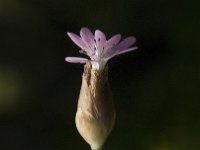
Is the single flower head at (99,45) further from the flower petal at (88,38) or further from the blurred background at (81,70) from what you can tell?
the blurred background at (81,70)

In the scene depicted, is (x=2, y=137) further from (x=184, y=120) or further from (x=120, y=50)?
(x=120, y=50)

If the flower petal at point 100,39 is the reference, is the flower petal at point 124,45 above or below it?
below

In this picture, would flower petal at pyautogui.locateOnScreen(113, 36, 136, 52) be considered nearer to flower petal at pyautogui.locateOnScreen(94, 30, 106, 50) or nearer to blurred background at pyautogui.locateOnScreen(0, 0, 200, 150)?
flower petal at pyautogui.locateOnScreen(94, 30, 106, 50)

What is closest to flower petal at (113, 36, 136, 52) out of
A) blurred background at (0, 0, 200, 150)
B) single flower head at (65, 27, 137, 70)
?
single flower head at (65, 27, 137, 70)

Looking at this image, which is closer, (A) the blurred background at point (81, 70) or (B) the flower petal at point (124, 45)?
(B) the flower petal at point (124, 45)

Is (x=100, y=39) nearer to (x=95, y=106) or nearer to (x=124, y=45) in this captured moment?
(x=124, y=45)

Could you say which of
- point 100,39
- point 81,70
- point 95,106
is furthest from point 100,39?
point 81,70

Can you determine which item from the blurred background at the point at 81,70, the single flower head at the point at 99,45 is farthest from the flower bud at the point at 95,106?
the blurred background at the point at 81,70
